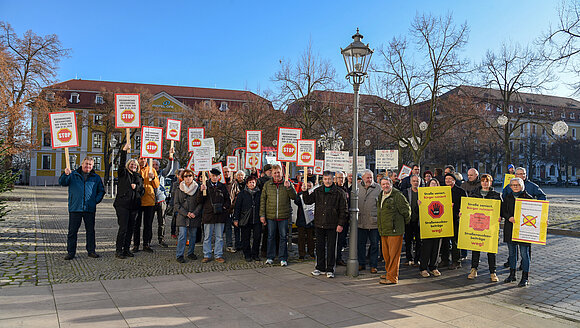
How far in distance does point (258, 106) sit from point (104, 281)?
27.3m

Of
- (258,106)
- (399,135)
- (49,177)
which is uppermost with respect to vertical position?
(258,106)

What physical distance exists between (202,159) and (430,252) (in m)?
5.28

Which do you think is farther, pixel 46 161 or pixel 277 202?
pixel 46 161

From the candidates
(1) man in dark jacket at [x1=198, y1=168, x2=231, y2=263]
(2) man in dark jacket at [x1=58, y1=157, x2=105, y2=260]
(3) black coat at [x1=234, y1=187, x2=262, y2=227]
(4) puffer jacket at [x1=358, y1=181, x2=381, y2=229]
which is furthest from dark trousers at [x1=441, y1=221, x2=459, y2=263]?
(2) man in dark jacket at [x1=58, y1=157, x2=105, y2=260]

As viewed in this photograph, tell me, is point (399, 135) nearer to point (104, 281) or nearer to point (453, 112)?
point (453, 112)

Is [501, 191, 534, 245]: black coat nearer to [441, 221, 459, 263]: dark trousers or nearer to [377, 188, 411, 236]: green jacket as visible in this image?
[441, 221, 459, 263]: dark trousers

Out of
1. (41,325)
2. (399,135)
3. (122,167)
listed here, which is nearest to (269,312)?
(41,325)

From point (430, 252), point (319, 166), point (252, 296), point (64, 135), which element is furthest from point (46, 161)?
point (430, 252)

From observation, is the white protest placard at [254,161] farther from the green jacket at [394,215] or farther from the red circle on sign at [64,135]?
the green jacket at [394,215]

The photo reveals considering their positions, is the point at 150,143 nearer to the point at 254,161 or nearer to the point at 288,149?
the point at 288,149

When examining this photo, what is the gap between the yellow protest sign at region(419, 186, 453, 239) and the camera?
7875mm

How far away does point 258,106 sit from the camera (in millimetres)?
33219

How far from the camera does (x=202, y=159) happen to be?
948 centimetres

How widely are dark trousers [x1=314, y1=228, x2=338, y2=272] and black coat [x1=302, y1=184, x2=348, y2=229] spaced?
0.48 ft
